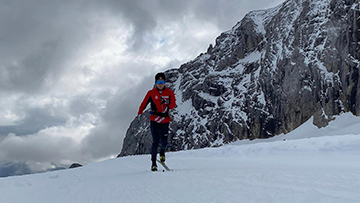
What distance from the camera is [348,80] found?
61.0 metres

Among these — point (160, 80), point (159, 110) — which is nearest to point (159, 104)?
point (159, 110)

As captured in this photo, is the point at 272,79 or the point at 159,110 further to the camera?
the point at 272,79

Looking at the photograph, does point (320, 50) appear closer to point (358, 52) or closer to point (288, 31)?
point (358, 52)

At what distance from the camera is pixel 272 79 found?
85188 mm

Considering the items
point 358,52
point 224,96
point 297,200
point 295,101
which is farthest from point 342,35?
point 297,200

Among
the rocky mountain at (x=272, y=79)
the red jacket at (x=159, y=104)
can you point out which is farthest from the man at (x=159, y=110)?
the rocky mountain at (x=272, y=79)

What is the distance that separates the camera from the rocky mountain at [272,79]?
65.2m

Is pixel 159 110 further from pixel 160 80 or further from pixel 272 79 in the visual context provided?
pixel 272 79

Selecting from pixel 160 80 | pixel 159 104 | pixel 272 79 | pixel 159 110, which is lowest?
pixel 159 110

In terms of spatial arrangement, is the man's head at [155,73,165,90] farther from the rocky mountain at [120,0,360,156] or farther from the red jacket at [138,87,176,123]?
the rocky mountain at [120,0,360,156]

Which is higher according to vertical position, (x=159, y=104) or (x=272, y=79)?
(x=272, y=79)

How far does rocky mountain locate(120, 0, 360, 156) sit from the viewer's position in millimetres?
65188

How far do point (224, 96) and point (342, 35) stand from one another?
54.5 m

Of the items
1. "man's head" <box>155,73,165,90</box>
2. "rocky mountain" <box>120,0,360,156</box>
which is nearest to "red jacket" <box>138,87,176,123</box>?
"man's head" <box>155,73,165,90</box>
